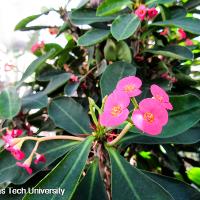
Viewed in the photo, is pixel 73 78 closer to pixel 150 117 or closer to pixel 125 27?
pixel 125 27

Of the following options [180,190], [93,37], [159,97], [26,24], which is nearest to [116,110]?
[159,97]

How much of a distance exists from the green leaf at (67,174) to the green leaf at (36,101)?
331mm

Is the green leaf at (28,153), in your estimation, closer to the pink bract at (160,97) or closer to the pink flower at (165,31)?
the pink bract at (160,97)

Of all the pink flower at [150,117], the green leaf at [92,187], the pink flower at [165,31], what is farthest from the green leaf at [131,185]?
the pink flower at [165,31]

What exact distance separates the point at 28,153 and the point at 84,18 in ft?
1.71

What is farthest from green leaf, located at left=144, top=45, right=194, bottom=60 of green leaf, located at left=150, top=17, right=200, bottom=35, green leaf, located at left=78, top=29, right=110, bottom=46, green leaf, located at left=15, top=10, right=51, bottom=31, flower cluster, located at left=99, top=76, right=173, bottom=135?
green leaf, located at left=15, top=10, right=51, bottom=31

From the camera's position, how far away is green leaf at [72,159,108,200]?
833 millimetres

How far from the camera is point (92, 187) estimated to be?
2.76ft

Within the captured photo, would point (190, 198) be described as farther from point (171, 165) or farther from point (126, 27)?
point (126, 27)

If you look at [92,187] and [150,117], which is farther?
[92,187]

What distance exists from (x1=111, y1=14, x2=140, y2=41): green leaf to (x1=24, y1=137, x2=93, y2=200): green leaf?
349 millimetres

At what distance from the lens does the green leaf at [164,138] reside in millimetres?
885

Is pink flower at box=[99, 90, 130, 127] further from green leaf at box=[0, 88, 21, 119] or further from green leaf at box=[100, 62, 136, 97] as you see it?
green leaf at box=[0, 88, 21, 119]

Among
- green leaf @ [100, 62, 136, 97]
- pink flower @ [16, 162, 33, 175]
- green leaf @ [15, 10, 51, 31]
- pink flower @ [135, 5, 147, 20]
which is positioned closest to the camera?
pink flower @ [16, 162, 33, 175]
